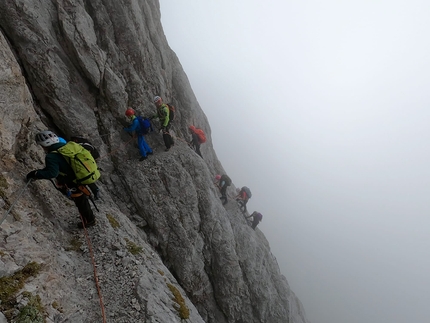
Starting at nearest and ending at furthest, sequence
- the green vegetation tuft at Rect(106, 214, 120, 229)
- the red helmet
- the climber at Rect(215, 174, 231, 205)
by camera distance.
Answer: the green vegetation tuft at Rect(106, 214, 120, 229), the red helmet, the climber at Rect(215, 174, 231, 205)

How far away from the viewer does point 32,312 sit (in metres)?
4.91

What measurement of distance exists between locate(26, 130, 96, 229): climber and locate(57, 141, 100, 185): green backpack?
193 mm

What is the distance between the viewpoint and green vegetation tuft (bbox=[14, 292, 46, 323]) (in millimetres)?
4713

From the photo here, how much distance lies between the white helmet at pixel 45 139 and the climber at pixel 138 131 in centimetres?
649

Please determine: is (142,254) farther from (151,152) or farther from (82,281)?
(151,152)

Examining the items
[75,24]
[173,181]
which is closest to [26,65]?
[75,24]

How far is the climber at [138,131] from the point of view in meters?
13.7

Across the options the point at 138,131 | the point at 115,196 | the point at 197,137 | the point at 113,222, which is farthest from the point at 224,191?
the point at 113,222

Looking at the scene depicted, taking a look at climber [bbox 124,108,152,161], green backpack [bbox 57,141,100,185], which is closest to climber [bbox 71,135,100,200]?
green backpack [bbox 57,141,100,185]

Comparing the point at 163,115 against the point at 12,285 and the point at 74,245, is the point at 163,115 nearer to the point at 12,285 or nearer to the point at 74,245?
the point at 74,245

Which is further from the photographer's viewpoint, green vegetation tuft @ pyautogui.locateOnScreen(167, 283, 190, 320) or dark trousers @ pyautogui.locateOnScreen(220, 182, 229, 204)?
dark trousers @ pyautogui.locateOnScreen(220, 182, 229, 204)

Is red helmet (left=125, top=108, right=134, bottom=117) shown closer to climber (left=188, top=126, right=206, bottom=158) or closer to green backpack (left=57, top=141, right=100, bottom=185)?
climber (left=188, top=126, right=206, bottom=158)

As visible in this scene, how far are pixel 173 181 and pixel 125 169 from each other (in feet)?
9.43

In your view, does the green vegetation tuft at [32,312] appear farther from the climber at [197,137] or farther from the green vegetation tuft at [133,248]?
the climber at [197,137]
